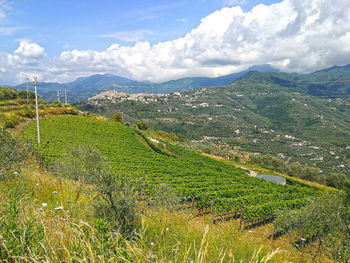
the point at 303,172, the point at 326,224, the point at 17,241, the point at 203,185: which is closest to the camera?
the point at 17,241

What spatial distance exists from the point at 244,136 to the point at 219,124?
24.5 m

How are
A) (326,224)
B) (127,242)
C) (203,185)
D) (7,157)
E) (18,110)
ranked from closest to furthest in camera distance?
(127,242), (7,157), (326,224), (203,185), (18,110)

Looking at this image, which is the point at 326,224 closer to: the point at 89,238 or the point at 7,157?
the point at 89,238

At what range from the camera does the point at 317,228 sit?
27.5 feet

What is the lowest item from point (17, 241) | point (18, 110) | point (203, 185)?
point (203, 185)

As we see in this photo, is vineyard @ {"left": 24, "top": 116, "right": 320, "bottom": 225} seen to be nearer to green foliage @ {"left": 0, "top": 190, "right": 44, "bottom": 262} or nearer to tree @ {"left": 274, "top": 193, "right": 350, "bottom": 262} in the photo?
tree @ {"left": 274, "top": 193, "right": 350, "bottom": 262}

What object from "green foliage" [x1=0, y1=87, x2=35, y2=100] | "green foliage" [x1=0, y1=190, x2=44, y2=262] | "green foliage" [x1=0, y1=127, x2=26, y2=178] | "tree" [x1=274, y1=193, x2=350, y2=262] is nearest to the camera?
"green foliage" [x1=0, y1=190, x2=44, y2=262]

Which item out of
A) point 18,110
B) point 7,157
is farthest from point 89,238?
point 18,110

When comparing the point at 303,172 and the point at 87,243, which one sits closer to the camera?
the point at 87,243

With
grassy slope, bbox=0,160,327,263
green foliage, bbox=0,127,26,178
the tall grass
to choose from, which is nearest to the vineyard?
grassy slope, bbox=0,160,327,263

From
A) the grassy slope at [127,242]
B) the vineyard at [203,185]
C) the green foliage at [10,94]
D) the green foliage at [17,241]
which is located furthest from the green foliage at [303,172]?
the green foliage at [10,94]

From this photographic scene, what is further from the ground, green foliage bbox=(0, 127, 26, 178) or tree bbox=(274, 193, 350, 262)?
green foliage bbox=(0, 127, 26, 178)

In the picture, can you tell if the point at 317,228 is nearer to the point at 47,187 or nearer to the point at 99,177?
the point at 99,177

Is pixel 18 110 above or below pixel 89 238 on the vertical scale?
above
